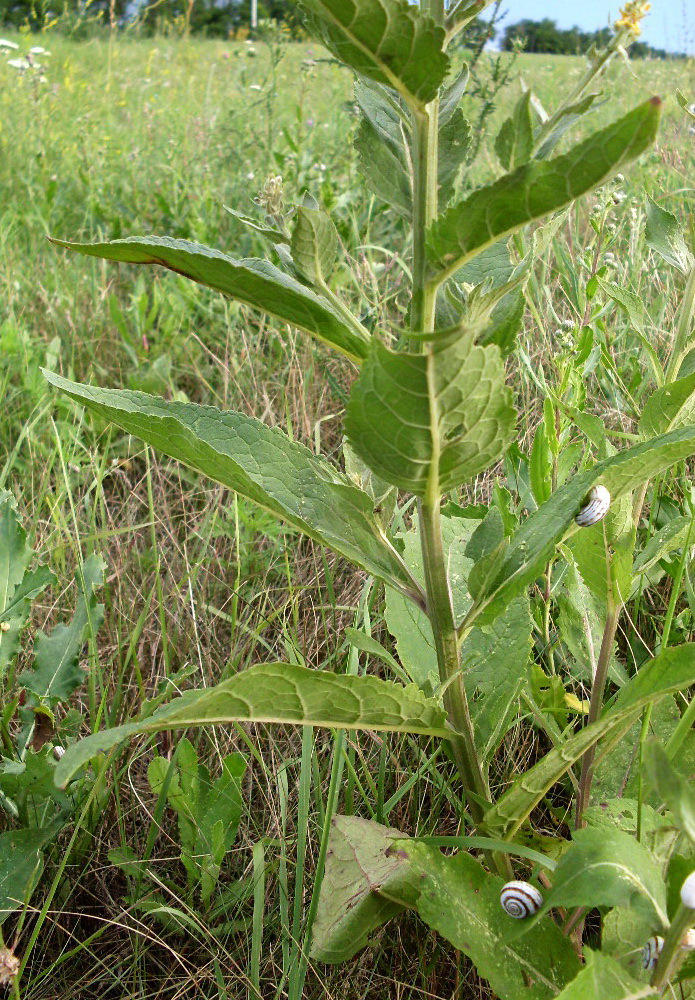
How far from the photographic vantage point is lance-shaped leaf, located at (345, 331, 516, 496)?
0.85 m

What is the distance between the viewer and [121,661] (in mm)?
1875

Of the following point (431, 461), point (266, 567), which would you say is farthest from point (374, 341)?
point (266, 567)

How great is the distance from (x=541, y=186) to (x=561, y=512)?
1.47 ft

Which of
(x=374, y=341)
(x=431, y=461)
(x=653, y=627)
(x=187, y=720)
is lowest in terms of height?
(x=653, y=627)

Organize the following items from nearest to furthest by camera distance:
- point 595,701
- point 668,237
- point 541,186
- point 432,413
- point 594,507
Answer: point 541,186, point 432,413, point 594,507, point 595,701, point 668,237

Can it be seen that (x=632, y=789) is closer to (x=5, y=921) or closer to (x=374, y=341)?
(x=374, y=341)

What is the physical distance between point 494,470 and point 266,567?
2.40ft

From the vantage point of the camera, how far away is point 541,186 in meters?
0.79

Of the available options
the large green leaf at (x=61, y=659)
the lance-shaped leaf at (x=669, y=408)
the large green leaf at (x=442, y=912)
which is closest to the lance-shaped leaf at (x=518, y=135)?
the lance-shaped leaf at (x=669, y=408)

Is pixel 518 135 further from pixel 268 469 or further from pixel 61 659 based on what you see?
pixel 61 659

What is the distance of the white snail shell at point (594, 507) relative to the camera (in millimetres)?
1036

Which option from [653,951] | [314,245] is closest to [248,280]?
[314,245]

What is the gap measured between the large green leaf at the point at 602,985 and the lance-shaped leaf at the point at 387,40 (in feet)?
3.11

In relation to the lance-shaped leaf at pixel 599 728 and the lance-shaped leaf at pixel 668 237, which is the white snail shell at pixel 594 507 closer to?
the lance-shaped leaf at pixel 599 728
